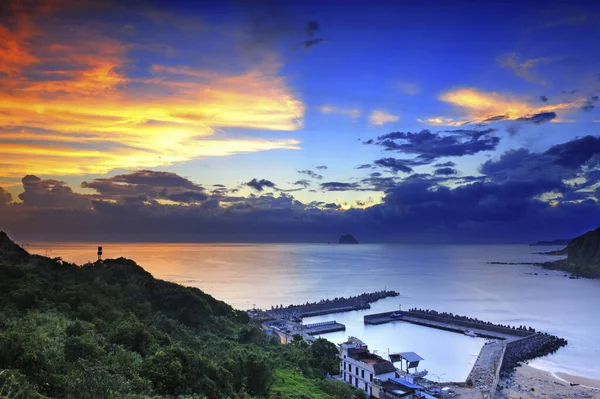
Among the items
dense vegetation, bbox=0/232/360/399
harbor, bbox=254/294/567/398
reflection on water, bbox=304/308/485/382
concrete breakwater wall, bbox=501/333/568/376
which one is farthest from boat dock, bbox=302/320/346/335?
concrete breakwater wall, bbox=501/333/568/376

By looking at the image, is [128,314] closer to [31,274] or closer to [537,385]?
[31,274]

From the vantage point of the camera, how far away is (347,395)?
21547 mm

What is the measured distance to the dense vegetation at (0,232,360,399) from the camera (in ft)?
37.9

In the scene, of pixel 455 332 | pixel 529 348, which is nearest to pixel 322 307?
pixel 455 332

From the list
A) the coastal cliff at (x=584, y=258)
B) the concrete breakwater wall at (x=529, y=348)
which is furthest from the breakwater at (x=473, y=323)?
the coastal cliff at (x=584, y=258)

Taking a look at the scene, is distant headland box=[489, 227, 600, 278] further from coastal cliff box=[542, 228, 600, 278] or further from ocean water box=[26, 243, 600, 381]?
ocean water box=[26, 243, 600, 381]

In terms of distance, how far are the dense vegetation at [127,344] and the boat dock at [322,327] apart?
585 inches

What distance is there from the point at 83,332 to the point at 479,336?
146 ft

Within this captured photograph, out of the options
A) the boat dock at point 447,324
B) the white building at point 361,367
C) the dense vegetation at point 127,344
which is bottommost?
the boat dock at point 447,324

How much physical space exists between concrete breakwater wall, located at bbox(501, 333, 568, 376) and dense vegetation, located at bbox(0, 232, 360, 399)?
1819cm

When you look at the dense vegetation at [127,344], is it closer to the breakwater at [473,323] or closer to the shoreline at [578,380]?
the shoreline at [578,380]

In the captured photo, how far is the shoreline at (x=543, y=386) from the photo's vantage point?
28281 millimetres

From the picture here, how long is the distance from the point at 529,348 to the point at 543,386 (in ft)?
41.0

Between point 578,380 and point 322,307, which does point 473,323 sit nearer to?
point 578,380
